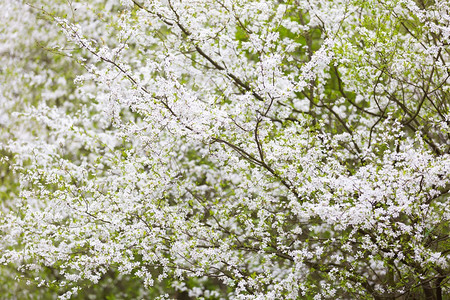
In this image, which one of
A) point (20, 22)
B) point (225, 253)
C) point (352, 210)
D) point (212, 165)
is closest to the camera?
point (352, 210)

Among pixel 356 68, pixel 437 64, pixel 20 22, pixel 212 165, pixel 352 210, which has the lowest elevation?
pixel 352 210

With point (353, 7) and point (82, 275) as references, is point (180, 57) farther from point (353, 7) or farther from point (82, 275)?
point (82, 275)

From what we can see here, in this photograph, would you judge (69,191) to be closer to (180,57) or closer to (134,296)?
(180,57)

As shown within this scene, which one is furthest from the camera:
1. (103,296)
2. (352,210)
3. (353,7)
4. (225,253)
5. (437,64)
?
(103,296)

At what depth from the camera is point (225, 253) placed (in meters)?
6.11

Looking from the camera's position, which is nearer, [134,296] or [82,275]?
[82,275]

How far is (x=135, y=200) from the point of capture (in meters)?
6.45

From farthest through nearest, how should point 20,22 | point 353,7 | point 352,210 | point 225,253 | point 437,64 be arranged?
point 20,22, point 353,7, point 225,253, point 437,64, point 352,210

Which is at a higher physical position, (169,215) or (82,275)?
(169,215)

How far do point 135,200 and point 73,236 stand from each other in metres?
0.99

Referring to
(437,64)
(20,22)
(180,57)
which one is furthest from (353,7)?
(20,22)

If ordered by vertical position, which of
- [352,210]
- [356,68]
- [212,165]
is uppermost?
[212,165]

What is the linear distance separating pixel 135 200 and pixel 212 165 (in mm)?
3318

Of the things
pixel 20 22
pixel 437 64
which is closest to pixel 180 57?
pixel 437 64
